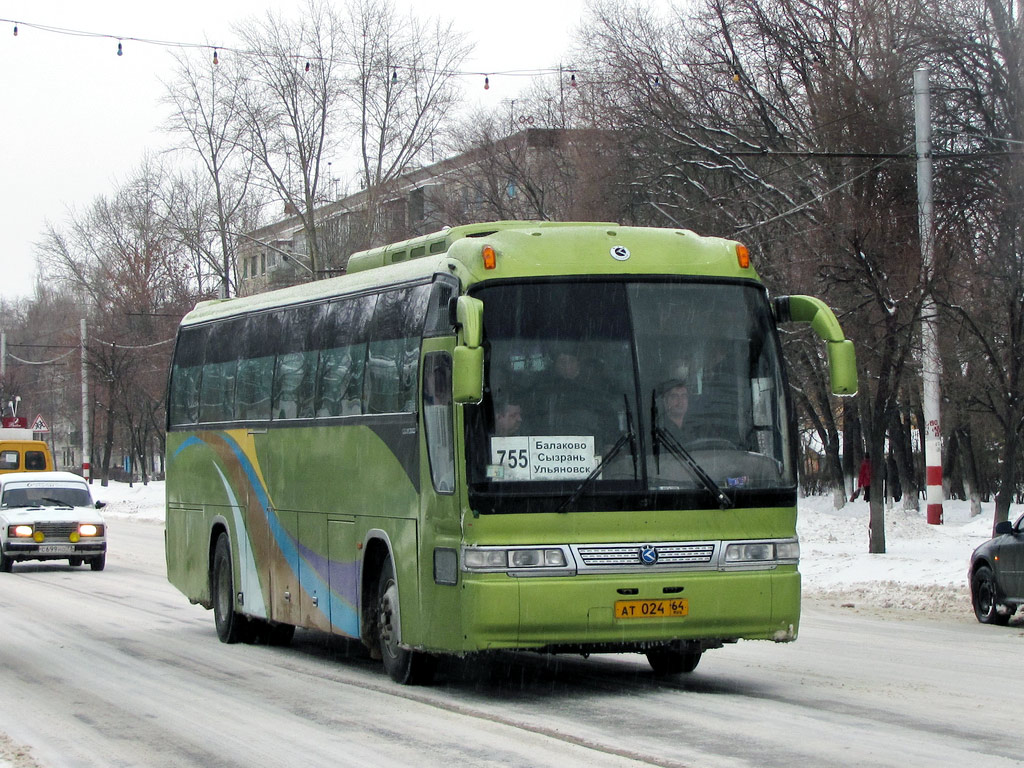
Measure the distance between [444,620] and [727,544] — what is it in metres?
2.02

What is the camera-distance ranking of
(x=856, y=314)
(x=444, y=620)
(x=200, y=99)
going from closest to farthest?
(x=444, y=620) → (x=856, y=314) → (x=200, y=99)

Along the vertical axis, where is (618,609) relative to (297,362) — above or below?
below

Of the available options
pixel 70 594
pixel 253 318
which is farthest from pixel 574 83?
pixel 253 318

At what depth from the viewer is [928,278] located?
76.6 feet

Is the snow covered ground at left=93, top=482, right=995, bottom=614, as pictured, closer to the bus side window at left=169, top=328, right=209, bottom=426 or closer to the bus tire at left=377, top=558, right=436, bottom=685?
the bus side window at left=169, top=328, right=209, bottom=426

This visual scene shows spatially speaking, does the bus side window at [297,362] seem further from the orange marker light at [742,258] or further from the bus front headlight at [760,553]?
the bus front headlight at [760,553]

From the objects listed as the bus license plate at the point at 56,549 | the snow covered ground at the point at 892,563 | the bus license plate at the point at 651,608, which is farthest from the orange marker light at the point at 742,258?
the bus license plate at the point at 56,549

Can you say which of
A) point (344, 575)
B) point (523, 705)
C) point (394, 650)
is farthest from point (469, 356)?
point (344, 575)

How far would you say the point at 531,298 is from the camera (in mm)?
11070

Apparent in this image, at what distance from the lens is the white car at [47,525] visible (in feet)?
91.5

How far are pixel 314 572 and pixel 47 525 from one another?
1562 cm

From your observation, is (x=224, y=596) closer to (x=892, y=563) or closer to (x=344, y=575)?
(x=344, y=575)

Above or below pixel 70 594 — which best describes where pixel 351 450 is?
above

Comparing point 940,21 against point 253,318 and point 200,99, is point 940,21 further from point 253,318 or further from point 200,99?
point 200,99
